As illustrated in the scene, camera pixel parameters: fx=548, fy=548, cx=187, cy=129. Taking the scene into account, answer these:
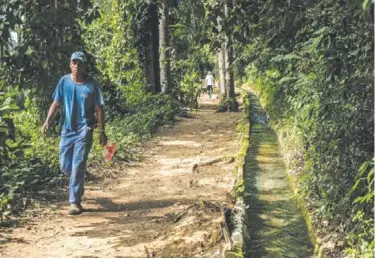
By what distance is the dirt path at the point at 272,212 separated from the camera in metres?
6.09

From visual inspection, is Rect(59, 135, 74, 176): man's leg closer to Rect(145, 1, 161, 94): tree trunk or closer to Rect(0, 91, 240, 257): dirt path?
Rect(0, 91, 240, 257): dirt path

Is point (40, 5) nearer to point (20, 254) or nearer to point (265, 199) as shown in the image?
point (20, 254)

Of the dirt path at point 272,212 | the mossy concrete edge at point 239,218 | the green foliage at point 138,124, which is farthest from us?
the green foliage at point 138,124

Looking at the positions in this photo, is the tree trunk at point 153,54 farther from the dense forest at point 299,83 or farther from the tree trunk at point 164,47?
the dense forest at point 299,83

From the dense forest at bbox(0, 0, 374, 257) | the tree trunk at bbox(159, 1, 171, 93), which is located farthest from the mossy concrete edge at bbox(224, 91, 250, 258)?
the tree trunk at bbox(159, 1, 171, 93)

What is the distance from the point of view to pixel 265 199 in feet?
26.8

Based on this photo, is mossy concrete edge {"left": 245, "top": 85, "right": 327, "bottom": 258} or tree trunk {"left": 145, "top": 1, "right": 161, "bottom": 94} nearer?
mossy concrete edge {"left": 245, "top": 85, "right": 327, "bottom": 258}

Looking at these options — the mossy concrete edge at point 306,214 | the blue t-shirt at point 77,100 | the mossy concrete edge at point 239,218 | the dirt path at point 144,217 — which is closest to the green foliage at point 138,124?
the dirt path at point 144,217

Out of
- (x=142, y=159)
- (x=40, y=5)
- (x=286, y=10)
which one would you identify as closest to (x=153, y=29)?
(x=142, y=159)

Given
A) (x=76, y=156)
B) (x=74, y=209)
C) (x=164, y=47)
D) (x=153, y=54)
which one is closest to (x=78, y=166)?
(x=76, y=156)

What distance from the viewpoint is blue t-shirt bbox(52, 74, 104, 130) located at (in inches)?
272

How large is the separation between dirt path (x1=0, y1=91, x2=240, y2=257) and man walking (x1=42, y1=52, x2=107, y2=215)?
0.45 meters

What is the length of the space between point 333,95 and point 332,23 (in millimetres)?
764

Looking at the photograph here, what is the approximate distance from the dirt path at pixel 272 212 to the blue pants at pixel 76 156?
2.17 m
